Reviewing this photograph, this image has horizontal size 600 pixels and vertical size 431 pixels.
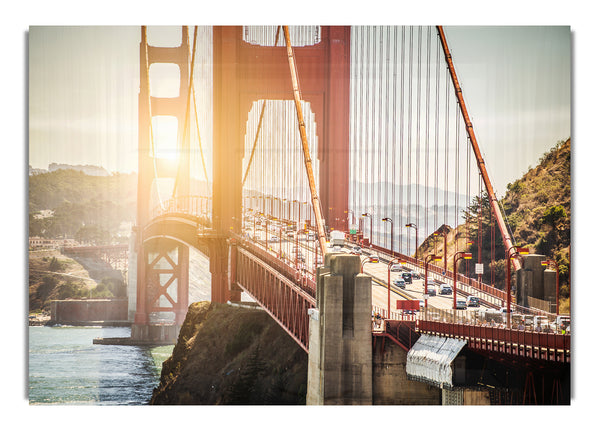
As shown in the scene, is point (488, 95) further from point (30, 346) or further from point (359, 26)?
point (30, 346)

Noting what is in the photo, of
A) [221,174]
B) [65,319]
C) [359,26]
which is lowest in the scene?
[65,319]

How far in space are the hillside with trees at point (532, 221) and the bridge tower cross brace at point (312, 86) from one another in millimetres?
2588

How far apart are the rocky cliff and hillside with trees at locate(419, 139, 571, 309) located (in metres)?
4.15

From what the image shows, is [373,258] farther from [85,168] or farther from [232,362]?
[85,168]

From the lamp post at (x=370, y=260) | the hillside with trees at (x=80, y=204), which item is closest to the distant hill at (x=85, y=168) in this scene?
the hillside with trees at (x=80, y=204)

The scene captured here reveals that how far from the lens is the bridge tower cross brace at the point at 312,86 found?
60.3 ft

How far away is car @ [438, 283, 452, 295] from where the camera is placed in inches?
719

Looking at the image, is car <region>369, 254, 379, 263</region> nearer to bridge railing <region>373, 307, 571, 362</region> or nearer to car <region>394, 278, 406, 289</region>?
car <region>394, 278, 406, 289</region>

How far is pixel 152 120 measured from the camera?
20391 mm

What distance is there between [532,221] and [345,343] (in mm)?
4677

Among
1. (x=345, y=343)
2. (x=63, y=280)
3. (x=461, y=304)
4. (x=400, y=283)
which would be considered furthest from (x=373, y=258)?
(x=63, y=280)

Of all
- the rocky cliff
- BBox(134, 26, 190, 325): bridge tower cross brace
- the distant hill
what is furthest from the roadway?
the distant hill

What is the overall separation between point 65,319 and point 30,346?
3.60ft
